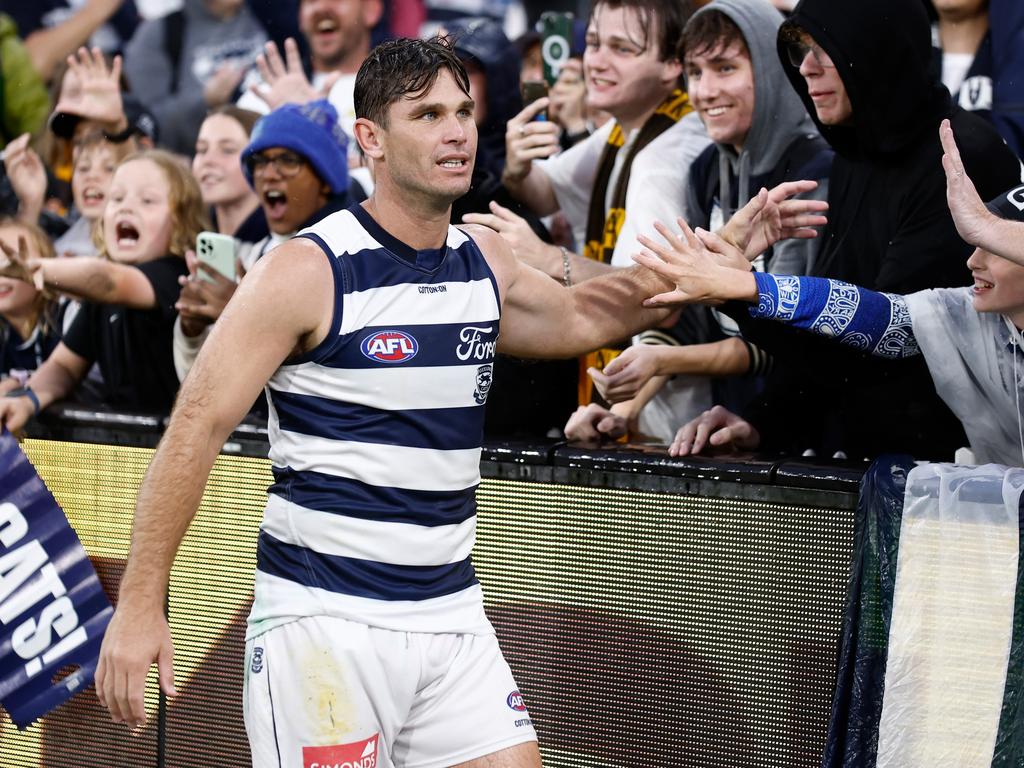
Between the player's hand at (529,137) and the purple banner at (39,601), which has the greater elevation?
the player's hand at (529,137)

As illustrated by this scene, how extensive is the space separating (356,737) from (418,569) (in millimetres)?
412

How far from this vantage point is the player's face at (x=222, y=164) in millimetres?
6418

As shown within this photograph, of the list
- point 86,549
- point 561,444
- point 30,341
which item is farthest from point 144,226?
point 561,444

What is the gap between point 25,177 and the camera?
7.34 metres

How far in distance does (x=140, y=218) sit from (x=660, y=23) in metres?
2.17

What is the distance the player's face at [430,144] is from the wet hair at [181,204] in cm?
244

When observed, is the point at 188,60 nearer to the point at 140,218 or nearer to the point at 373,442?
the point at 140,218

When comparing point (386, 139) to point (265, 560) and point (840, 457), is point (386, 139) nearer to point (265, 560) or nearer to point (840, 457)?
point (265, 560)

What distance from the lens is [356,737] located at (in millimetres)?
3311

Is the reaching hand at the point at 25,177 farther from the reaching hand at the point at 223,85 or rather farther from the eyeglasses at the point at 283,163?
the eyeglasses at the point at 283,163

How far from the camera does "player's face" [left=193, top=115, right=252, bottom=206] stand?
6418mm

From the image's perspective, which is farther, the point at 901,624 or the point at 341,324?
the point at 901,624

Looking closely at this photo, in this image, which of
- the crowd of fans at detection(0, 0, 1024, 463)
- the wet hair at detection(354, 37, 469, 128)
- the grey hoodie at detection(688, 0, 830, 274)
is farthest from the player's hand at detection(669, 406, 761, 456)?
the wet hair at detection(354, 37, 469, 128)

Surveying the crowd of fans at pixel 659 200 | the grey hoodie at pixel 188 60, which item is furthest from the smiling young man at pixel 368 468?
the grey hoodie at pixel 188 60
